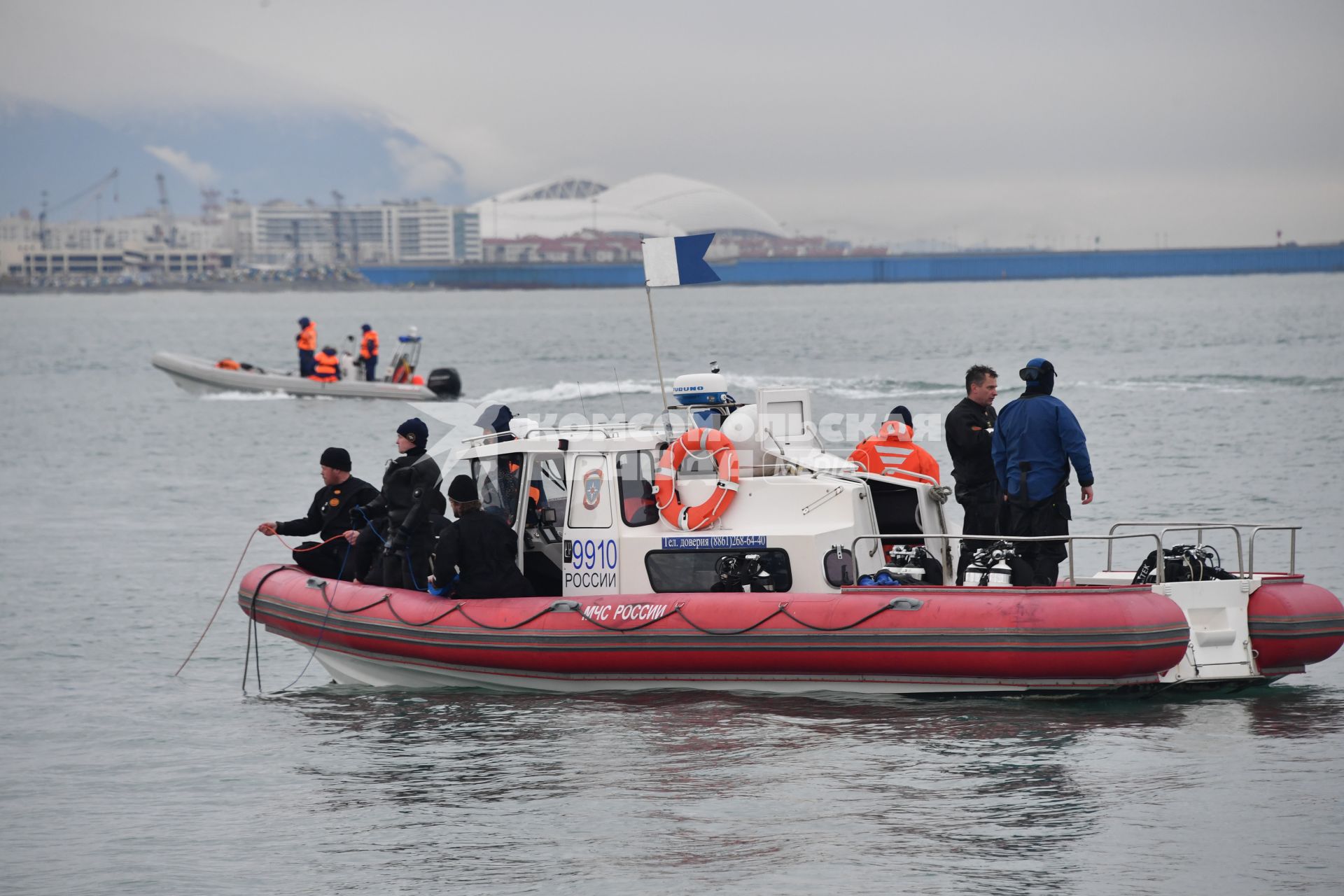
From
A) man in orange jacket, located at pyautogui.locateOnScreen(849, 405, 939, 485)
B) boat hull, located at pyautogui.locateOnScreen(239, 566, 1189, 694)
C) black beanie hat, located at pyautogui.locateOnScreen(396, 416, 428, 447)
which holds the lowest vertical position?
boat hull, located at pyautogui.locateOnScreen(239, 566, 1189, 694)

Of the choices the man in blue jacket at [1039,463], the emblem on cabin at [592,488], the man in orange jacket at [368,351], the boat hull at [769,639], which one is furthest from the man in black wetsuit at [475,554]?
the man in orange jacket at [368,351]

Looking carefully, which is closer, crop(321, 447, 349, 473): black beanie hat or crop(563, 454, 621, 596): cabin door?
crop(563, 454, 621, 596): cabin door

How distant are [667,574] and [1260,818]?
4355 mm

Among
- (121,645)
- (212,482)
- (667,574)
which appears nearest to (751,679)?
(667,574)

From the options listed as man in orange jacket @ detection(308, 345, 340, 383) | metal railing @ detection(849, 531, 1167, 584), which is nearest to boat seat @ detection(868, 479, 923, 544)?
metal railing @ detection(849, 531, 1167, 584)

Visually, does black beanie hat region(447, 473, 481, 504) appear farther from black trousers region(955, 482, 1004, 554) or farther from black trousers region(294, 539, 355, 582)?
black trousers region(955, 482, 1004, 554)

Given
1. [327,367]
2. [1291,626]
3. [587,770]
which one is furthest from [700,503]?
[327,367]

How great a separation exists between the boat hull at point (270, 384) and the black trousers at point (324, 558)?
24.9m

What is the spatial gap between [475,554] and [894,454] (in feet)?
10.2

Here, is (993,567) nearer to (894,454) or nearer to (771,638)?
(894,454)

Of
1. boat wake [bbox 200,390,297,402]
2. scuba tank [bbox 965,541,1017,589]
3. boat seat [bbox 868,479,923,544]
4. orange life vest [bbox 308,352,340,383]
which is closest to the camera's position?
scuba tank [bbox 965,541,1017,589]

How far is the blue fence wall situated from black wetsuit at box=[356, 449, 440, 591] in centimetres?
15360

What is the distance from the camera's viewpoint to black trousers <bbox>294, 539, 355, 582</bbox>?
12.6 meters

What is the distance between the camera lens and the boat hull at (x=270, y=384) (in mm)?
37938
